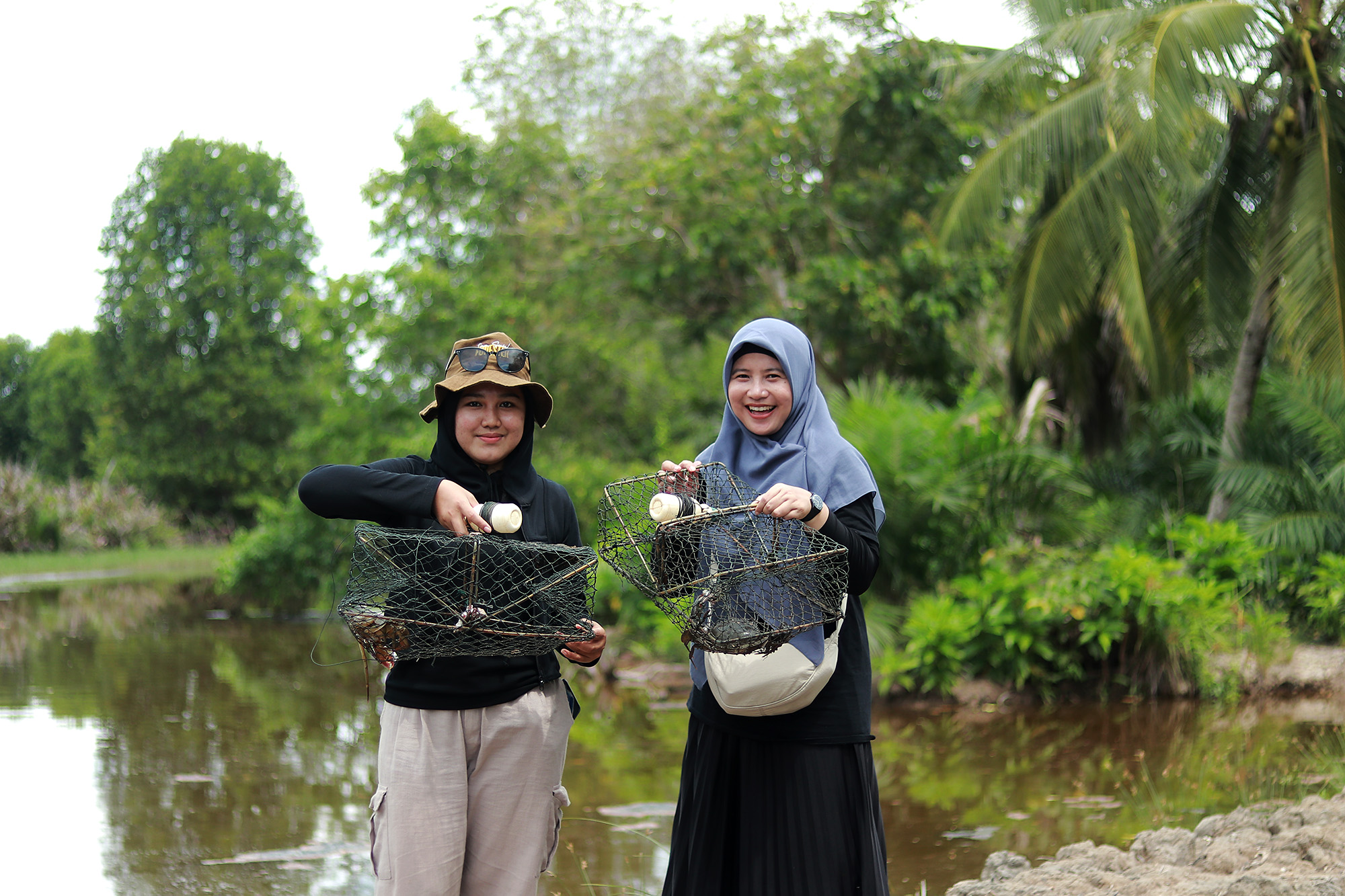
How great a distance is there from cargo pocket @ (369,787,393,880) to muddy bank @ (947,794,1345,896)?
208cm

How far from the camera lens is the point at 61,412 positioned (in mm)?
36125

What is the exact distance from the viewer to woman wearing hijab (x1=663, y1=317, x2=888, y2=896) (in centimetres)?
273

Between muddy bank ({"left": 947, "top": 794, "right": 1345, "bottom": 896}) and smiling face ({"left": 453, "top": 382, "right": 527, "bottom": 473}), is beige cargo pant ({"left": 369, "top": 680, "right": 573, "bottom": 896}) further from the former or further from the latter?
muddy bank ({"left": 947, "top": 794, "right": 1345, "bottom": 896})

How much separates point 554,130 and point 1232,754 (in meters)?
12.5

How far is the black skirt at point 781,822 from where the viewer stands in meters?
2.73

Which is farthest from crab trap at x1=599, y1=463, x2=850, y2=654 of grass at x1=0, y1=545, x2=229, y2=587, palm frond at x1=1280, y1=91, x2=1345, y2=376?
grass at x1=0, y1=545, x2=229, y2=587

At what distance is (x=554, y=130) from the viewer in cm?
1598

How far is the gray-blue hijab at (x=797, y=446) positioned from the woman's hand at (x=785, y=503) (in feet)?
0.90

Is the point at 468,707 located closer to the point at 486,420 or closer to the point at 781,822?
the point at 486,420

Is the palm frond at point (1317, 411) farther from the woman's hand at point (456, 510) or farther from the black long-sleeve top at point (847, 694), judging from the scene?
the woman's hand at point (456, 510)

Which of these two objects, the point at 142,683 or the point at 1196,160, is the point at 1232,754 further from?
the point at 142,683

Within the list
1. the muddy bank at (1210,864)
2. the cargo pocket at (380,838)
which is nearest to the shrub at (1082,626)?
the muddy bank at (1210,864)

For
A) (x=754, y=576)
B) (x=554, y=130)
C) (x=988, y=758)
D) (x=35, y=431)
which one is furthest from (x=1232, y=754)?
(x=35, y=431)

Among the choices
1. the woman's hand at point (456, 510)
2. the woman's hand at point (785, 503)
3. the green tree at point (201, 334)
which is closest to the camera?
the woman's hand at point (785, 503)
